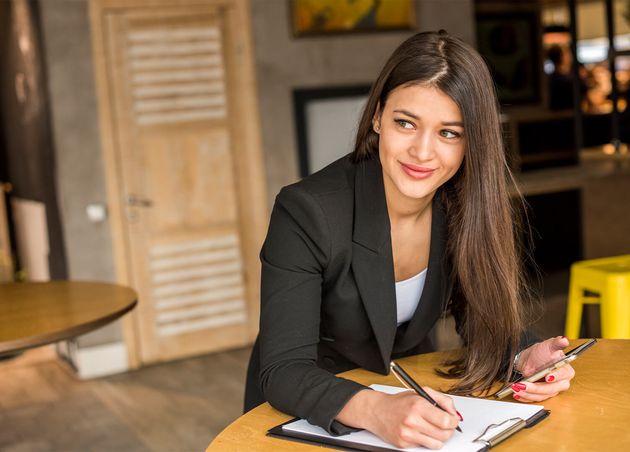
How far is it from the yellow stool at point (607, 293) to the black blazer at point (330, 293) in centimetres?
150

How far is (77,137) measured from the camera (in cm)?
520

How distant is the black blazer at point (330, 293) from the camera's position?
1.63m

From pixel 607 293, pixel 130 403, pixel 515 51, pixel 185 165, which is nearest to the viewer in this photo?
pixel 607 293

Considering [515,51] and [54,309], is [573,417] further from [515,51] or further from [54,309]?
[515,51]

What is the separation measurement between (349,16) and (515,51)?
3.72m

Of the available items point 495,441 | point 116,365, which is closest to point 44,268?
point 116,365

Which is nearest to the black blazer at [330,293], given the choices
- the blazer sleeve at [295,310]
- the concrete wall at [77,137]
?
the blazer sleeve at [295,310]

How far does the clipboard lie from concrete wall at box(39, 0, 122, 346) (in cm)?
389

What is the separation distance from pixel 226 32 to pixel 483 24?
391cm

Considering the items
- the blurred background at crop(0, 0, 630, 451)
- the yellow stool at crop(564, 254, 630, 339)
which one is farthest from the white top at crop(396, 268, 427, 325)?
the blurred background at crop(0, 0, 630, 451)

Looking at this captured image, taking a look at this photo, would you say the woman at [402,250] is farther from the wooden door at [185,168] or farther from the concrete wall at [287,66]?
the concrete wall at [287,66]

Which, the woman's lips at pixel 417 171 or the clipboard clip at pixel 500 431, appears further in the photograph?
the woman's lips at pixel 417 171

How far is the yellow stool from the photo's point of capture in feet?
10.6

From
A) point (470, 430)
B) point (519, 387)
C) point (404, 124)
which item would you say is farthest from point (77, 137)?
point (470, 430)
